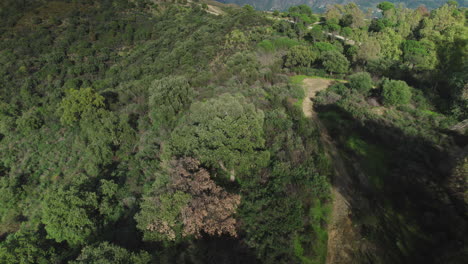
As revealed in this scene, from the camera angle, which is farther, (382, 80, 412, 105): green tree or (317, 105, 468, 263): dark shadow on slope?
(382, 80, 412, 105): green tree

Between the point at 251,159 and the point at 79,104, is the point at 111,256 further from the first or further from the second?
the point at 79,104

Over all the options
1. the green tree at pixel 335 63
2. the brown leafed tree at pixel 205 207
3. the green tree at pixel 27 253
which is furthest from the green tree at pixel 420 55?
the green tree at pixel 27 253

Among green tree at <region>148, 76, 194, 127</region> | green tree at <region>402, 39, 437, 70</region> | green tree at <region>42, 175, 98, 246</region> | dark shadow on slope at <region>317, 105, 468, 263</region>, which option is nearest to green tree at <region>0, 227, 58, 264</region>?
green tree at <region>42, 175, 98, 246</region>

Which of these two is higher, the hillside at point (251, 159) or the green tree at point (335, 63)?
the green tree at point (335, 63)

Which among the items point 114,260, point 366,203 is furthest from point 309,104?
point 114,260

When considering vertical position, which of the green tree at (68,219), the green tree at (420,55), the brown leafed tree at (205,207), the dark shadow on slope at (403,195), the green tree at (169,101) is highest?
the green tree at (420,55)

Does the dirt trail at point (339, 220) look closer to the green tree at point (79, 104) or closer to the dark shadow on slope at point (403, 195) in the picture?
the dark shadow on slope at point (403, 195)

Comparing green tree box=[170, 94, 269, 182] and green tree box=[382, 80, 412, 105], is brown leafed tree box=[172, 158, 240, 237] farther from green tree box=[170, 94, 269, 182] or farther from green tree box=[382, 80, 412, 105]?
green tree box=[382, 80, 412, 105]
